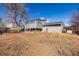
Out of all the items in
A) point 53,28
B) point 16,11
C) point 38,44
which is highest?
point 16,11

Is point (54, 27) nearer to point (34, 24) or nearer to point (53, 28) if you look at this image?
point (53, 28)

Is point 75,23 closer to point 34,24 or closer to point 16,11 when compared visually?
point 34,24

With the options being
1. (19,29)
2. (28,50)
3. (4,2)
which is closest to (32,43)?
(28,50)

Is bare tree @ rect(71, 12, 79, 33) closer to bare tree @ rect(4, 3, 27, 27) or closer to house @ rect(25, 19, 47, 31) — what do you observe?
house @ rect(25, 19, 47, 31)

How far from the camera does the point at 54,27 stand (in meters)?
1.62

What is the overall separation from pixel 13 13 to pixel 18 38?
0.27 meters

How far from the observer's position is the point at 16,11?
1.63 metres

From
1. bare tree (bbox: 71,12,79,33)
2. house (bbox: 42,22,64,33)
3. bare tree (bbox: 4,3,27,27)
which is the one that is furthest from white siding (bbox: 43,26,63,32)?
bare tree (bbox: 4,3,27,27)

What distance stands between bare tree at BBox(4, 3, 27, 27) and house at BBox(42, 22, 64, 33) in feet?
0.83

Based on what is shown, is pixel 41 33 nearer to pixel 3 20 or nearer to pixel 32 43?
pixel 32 43

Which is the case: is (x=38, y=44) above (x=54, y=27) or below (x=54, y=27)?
below

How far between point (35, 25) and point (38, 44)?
0.21 m

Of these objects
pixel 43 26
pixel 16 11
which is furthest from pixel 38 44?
pixel 16 11

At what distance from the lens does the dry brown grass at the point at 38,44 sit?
5.25 feet
